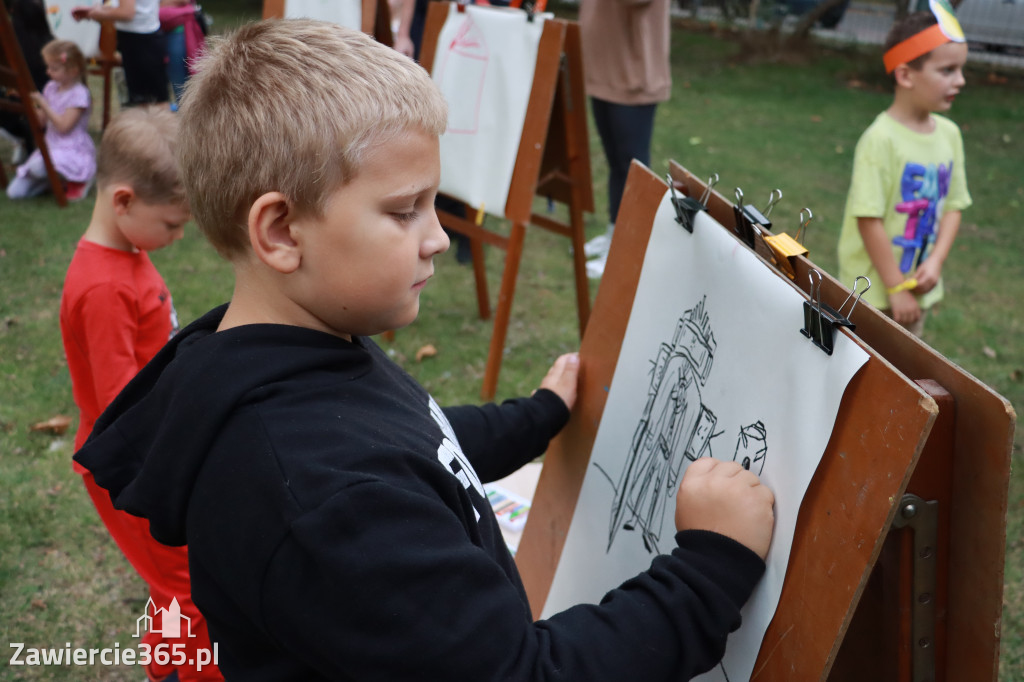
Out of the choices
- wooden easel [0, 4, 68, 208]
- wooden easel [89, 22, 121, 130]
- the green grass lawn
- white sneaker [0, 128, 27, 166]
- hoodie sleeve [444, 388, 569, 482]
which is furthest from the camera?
wooden easel [89, 22, 121, 130]

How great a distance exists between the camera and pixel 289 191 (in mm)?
1114

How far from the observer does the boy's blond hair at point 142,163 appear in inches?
88.0

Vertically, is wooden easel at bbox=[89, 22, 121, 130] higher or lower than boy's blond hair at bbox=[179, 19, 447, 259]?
lower

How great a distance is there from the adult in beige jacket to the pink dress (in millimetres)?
Answer: 3950

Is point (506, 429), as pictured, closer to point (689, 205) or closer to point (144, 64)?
point (689, 205)

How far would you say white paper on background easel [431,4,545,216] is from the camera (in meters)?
3.67

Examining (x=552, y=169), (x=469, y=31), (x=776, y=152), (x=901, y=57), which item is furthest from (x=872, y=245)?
(x=776, y=152)

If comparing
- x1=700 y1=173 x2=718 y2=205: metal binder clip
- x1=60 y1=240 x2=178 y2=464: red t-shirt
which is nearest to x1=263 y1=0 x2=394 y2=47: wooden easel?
x1=60 y1=240 x2=178 y2=464: red t-shirt

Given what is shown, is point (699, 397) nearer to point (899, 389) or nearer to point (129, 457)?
point (899, 389)

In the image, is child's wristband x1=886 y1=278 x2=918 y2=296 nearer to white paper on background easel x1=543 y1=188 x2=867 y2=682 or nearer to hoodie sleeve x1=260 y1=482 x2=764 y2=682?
white paper on background easel x1=543 y1=188 x2=867 y2=682

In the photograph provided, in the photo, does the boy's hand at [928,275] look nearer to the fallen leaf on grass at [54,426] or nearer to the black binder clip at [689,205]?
the black binder clip at [689,205]

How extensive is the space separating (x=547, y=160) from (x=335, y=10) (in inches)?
48.5

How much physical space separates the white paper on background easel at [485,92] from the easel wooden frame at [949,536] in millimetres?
2579

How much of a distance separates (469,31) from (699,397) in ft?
9.47
